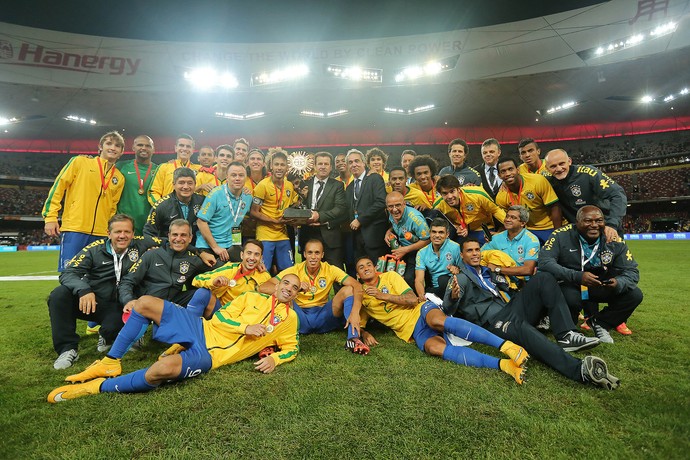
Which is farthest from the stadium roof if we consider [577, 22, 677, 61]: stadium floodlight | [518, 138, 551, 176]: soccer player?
[518, 138, 551, 176]: soccer player

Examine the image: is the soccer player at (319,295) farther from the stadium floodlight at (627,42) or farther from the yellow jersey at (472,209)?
the stadium floodlight at (627,42)

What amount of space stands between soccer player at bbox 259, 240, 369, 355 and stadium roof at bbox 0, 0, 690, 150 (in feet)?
61.3

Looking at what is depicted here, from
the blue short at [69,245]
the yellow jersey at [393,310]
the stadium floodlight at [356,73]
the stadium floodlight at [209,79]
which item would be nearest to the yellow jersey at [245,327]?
the yellow jersey at [393,310]

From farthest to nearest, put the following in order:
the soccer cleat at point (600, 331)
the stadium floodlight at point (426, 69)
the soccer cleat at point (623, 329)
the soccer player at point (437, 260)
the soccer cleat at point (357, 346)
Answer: the stadium floodlight at point (426, 69)
the soccer player at point (437, 260)
the soccer cleat at point (623, 329)
the soccer cleat at point (600, 331)
the soccer cleat at point (357, 346)

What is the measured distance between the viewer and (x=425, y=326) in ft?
11.1

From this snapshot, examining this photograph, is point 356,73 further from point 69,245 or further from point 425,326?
point 425,326

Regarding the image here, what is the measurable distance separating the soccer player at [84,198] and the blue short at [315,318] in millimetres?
2816

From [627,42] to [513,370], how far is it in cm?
2091

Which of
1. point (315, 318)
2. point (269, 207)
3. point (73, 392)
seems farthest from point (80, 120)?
point (73, 392)

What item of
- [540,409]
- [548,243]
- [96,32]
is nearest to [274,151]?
[548,243]

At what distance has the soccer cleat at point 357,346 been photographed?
3209mm

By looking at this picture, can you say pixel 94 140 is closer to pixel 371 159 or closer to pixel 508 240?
pixel 371 159

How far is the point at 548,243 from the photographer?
3.77m

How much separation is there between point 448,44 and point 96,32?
19.2m
